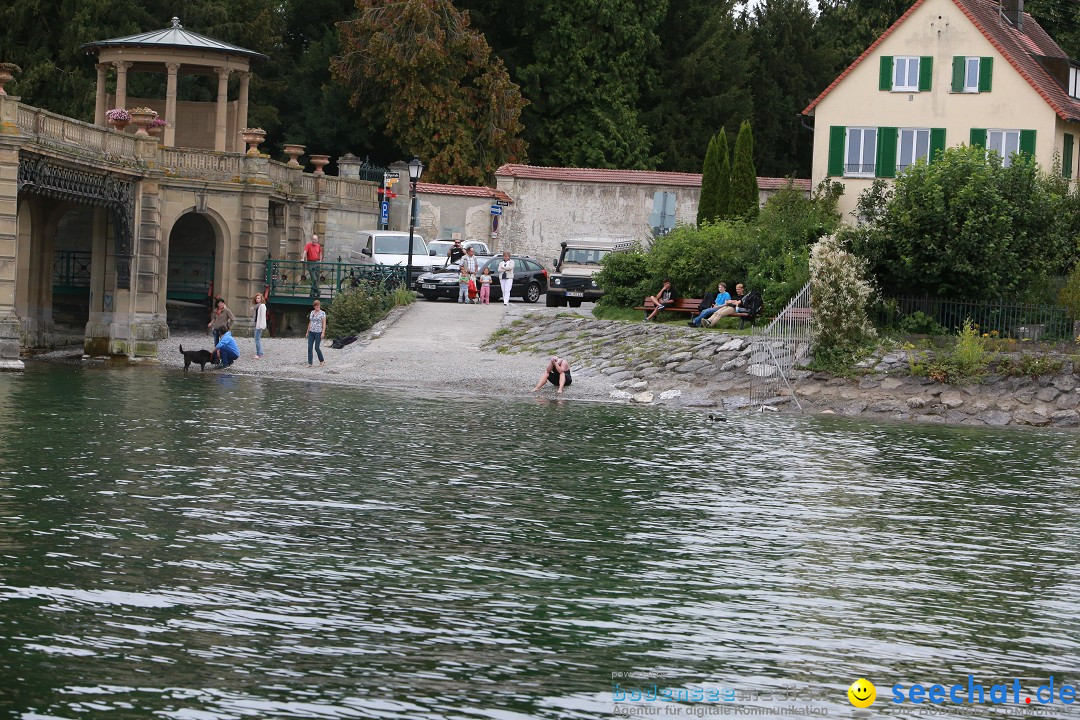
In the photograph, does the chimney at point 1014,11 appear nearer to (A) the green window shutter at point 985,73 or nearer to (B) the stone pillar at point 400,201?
(A) the green window shutter at point 985,73

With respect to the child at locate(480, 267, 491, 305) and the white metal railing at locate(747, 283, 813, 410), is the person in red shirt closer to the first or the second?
the child at locate(480, 267, 491, 305)

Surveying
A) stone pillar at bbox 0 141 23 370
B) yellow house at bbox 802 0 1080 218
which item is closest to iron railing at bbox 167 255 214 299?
stone pillar at bbox 0 141 23 370

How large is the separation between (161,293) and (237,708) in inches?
1351

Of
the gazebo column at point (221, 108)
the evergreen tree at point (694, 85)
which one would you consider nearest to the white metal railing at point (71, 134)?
the gazebo column at point (221, 108)

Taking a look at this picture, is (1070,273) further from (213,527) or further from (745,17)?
(745,17)

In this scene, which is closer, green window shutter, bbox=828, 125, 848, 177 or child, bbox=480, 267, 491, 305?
child, bbox=480, 267, 491, 305

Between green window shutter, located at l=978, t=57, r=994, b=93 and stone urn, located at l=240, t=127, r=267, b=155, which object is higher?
green window shutter, located at l=978, t=57, r=994, b=93

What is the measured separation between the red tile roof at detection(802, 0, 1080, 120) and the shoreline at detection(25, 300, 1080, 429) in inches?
582

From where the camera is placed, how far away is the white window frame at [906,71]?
4862 centimetres

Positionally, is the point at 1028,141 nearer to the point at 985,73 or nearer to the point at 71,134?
the point at 985,73

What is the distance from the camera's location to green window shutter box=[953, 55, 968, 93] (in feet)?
158

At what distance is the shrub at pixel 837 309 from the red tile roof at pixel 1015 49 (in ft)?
49.1

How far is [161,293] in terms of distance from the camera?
4278cm

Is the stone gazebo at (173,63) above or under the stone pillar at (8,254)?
above
